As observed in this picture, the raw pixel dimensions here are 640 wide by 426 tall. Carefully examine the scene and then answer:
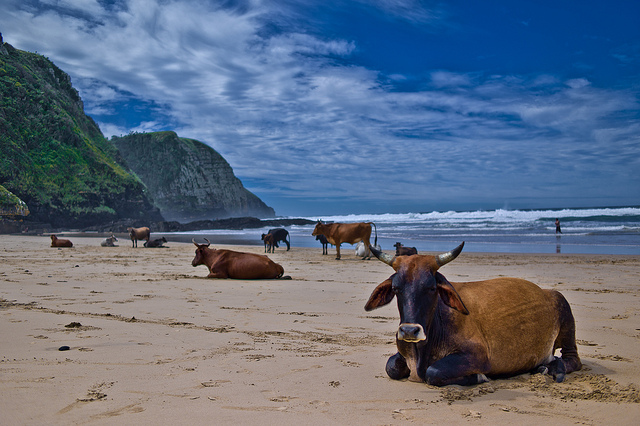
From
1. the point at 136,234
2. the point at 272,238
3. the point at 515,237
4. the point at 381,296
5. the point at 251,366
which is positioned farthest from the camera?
the point at 515,237

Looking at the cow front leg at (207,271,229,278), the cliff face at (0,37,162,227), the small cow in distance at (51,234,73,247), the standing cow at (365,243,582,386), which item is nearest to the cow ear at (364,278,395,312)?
the standing cow at (365,243,582,386)

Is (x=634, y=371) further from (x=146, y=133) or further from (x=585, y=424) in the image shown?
(x=146, y=133)

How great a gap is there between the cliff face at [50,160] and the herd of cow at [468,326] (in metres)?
54.0

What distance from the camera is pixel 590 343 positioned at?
5.35 m

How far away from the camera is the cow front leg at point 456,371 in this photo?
374 cm

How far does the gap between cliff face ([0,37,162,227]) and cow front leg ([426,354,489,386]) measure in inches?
2136

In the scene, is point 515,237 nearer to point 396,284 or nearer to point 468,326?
point 468,326

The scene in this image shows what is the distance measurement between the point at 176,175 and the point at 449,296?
421 feet

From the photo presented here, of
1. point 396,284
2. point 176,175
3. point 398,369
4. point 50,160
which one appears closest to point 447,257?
point 396,284

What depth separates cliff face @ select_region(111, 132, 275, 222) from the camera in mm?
123562

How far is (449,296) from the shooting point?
3883mm

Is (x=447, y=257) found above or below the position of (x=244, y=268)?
above

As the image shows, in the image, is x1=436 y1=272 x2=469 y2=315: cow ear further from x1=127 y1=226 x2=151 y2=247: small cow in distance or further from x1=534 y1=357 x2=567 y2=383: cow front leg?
x1=127 y1=226 x2=151 y2=247: small cow in distance

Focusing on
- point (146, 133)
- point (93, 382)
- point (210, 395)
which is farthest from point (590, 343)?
point (146, 133)
